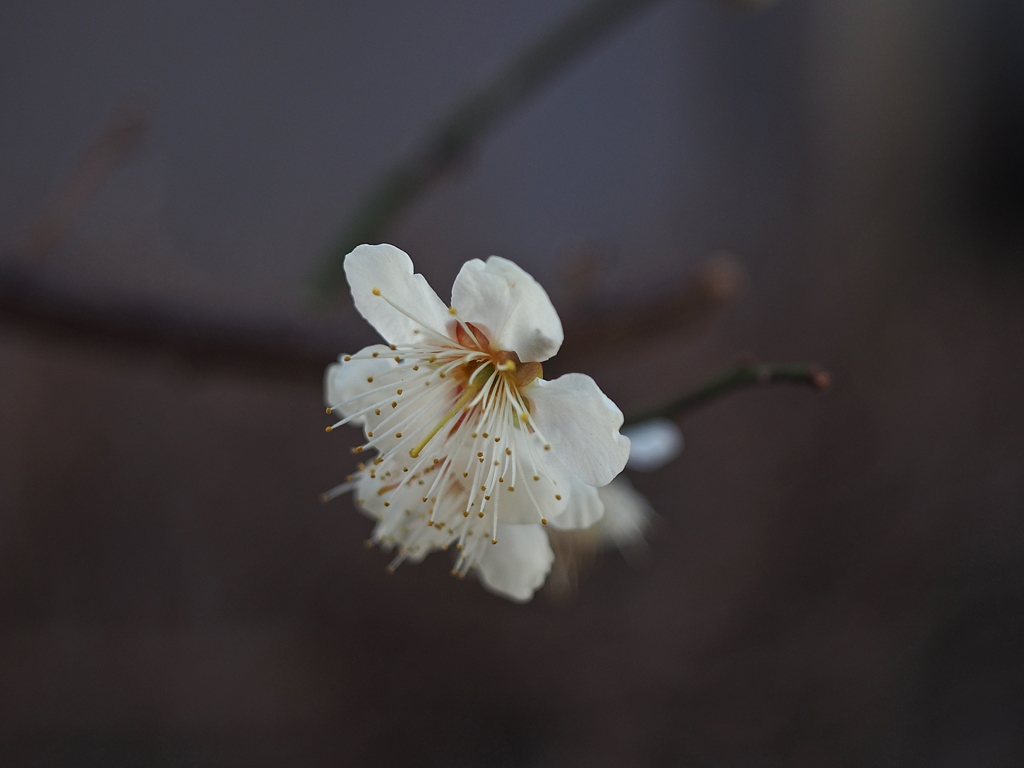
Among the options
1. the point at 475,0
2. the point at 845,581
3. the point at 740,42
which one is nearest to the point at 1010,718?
the point at 845,581

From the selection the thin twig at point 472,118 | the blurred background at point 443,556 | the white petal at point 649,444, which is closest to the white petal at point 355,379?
the white petal at point 649,444

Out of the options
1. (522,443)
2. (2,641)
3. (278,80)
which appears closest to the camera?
(522,443)

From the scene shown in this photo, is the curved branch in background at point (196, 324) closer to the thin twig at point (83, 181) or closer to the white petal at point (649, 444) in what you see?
the thin twig at point (83, 181)

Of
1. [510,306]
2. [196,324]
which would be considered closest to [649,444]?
[510,306]

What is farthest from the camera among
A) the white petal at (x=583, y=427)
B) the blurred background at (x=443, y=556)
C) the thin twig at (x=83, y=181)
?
the blurred background at (x=443, y=556)

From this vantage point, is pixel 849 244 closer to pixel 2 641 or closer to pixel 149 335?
pixel 149 335

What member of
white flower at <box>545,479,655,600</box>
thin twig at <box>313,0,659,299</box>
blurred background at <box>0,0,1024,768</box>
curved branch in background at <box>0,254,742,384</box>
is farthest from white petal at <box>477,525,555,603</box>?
blurred background at <box>0,0,1024,768</box>

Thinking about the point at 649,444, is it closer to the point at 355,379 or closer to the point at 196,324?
the point at 355,379
